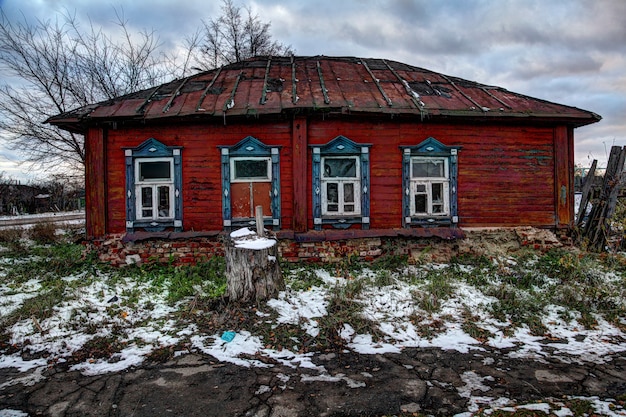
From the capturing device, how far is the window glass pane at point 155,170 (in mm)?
7871

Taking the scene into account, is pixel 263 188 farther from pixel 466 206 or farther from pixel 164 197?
pixel 466 206

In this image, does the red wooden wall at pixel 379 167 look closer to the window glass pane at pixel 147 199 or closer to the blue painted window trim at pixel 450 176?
the blue painted window trim at pixel 450 176

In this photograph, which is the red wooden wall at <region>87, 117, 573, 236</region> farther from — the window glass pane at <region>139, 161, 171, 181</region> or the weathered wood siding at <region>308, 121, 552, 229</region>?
the window glass pane at <region>139, 161, 171, 181</region>

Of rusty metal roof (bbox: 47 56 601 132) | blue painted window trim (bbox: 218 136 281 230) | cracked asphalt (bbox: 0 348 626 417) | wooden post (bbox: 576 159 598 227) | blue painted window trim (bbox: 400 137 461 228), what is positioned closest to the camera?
cracked asphalt (bbox: 0 348 626 417)

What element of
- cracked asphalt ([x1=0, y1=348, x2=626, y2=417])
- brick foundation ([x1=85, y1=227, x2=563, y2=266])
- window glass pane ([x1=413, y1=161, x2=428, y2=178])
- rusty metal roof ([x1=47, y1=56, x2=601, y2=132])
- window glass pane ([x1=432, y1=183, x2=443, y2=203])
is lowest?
cracked asphalt ([x1=0, y1=348, x2=626, y2=417])

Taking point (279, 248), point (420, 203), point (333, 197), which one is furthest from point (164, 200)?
point (420, 203)

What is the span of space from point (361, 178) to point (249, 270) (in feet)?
13.1

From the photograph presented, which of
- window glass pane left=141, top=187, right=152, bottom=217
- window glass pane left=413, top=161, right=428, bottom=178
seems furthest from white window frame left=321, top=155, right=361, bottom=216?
window glass pane left=141, top=187, right=152, bottom=217

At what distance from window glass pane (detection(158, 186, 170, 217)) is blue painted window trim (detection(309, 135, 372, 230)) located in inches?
134

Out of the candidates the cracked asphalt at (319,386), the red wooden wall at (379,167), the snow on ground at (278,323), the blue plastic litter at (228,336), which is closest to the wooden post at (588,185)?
the red wooden wall at (379,167)

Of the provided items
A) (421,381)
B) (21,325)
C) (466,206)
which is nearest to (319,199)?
(466,206)

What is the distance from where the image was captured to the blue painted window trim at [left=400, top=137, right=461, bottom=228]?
7.96 metres

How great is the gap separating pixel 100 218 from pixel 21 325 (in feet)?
12.0

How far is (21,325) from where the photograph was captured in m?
4.48
